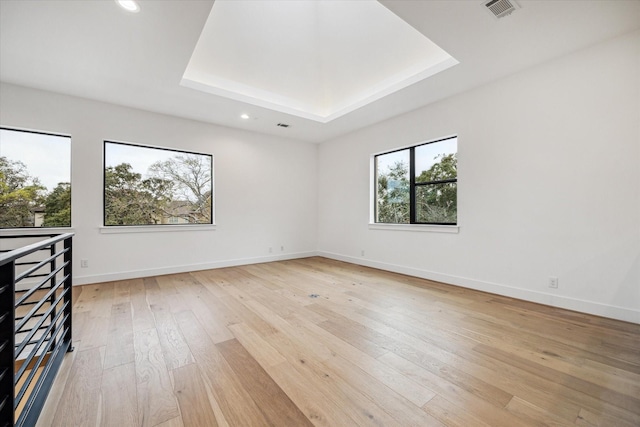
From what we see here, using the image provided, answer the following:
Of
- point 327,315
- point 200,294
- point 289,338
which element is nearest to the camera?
point 289,338

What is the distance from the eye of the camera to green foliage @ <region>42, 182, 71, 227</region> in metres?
3.62

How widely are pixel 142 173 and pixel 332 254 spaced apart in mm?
3845

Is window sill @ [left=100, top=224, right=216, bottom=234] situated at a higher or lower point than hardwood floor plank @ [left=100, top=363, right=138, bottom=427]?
higher

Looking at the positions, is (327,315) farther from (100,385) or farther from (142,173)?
(142,173)

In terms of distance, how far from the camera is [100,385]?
1.62 m

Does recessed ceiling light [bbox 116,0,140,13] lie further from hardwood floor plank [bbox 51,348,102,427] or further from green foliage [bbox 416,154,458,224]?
green foliage [bbox 416,154,458,224]

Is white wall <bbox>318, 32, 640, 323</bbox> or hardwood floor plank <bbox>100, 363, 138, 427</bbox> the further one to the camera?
white wall <bbox>318, 32, 640, 323</bbox>

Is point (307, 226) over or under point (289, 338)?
over

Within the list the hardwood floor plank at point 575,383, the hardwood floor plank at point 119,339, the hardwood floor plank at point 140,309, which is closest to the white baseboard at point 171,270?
the hardwood floor plank at point 140,309

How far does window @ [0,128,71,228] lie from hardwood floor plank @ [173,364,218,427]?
3364 millimetres

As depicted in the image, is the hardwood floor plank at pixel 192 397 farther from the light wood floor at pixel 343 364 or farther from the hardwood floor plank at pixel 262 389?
the hardwood floor plank at pixel 262 389

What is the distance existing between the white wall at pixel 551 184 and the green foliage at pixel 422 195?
0.24 meters

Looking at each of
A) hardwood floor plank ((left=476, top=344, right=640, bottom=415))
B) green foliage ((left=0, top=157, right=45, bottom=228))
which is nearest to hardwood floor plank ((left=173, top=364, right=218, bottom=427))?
hardwood floor plank ((left=476, top=344, right=640, bottom=415))

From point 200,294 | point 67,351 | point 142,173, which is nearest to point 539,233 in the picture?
point 200,294
